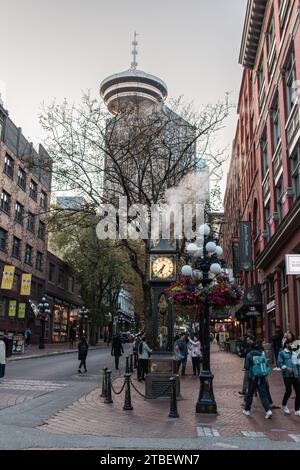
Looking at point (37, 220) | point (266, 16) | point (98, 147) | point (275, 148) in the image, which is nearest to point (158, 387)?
point (98, 147)

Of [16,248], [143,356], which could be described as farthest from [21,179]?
[143,356]

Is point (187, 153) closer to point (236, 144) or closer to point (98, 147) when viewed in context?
point (98, 147)

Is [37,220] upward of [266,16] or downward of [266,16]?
downward

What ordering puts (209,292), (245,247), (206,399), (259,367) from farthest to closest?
(245,247) < (209,292) < (206,399) < (259,367)

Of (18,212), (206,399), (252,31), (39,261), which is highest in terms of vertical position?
(252,31)

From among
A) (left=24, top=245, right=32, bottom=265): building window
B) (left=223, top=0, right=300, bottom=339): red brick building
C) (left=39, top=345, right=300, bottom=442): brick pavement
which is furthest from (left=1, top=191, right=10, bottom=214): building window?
(left=39, top=345, right=300, bottom=442): brick pavement

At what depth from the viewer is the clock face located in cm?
1520

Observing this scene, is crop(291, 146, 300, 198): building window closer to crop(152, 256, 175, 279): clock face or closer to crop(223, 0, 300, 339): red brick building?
crop(223, 0, 300, 339): red brick building

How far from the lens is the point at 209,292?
39.6ft

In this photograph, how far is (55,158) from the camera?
22.2m

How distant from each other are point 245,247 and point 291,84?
13.7 metres

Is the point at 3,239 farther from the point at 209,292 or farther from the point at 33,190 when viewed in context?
the point at 209,292

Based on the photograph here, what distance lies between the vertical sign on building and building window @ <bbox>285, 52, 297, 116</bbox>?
12505 millimetres
